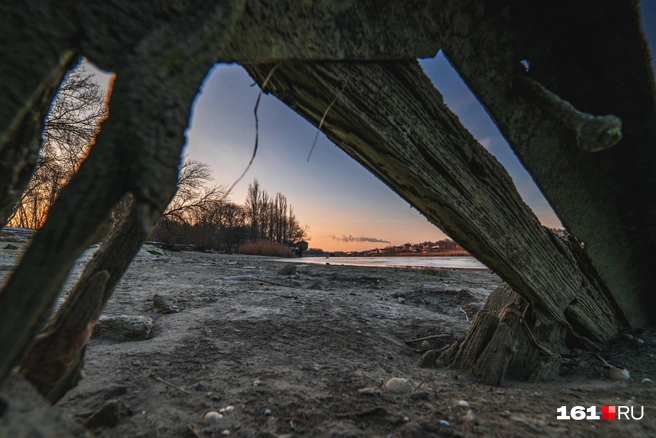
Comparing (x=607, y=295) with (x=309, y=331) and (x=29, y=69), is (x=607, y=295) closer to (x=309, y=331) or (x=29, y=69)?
(x=309, y=331)

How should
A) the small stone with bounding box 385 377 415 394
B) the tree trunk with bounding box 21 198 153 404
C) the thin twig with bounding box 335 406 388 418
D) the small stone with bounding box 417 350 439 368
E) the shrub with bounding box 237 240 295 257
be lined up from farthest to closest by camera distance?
the shrub with bounding box 237 240 295 257
the small stone with bounding box 417 350 439 368
the small stone with bounding box 385 377 415 394
the thin twig with bounding box 335 406 388 418
the tree trunk with bounding box 21 198 153 404

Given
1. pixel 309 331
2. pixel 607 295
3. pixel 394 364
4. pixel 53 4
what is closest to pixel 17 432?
pixel 53 4

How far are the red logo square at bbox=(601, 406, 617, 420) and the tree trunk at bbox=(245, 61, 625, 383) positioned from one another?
49cm

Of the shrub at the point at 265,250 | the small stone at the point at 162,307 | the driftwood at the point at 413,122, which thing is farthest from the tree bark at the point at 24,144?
the shrub at the point at 265,250

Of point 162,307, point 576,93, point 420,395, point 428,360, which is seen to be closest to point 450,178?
point 576,93

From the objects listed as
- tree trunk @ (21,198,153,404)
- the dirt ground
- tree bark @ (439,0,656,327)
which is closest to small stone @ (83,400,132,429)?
the dirt ground

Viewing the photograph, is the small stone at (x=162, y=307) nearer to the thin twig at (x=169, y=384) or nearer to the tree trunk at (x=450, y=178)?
the thin twig at (x=169, y=384)

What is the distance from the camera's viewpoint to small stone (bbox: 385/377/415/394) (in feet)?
5.24

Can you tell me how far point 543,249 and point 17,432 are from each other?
241 centimetres

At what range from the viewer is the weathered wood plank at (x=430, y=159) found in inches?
42.8

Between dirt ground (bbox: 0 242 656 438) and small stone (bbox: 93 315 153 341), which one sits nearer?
dirt ground (bbox: 0 242 656 438)

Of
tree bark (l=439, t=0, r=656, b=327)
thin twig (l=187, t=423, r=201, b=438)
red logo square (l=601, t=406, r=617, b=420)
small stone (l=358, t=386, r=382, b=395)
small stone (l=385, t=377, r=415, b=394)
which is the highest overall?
tree bark (l=439, t=0, r=656, b=327)

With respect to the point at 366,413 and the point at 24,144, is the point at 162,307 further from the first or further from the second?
the point at 24,144

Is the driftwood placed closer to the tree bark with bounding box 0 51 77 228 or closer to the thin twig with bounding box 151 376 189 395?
the tree bark with bounding box 0 51 77 228
